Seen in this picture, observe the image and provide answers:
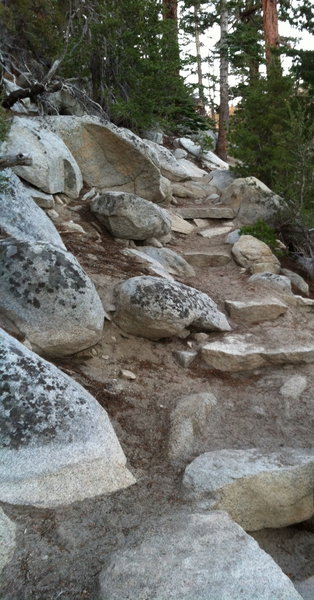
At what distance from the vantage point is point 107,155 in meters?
10.0

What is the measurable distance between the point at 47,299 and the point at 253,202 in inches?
282

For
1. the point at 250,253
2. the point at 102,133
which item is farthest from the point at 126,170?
the point at 250,253

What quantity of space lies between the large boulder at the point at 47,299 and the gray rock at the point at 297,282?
4543 millimetres

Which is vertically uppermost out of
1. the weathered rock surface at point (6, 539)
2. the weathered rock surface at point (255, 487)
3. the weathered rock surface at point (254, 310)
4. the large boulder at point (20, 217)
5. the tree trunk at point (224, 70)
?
the tree trunk at point (224, 70)

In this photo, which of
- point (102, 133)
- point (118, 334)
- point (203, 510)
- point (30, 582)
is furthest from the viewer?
point (102, 133)

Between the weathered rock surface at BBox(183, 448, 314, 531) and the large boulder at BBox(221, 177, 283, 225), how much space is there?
23.8 feet

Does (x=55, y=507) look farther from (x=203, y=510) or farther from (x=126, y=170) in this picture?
(x=126, y=170)

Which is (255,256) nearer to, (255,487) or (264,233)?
(264,233)

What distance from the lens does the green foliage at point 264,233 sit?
31.0 feet

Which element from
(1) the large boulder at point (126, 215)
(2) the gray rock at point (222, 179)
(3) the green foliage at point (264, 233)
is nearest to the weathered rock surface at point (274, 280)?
(3) the green foliage at point (264, 233)

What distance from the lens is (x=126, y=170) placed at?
10094mm

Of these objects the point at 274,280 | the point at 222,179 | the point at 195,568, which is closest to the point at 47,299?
the point at 195,568

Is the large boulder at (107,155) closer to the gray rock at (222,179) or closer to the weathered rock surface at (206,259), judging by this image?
the weathered rock surface at (206,259)

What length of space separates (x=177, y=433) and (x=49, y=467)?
1374 millimetres
